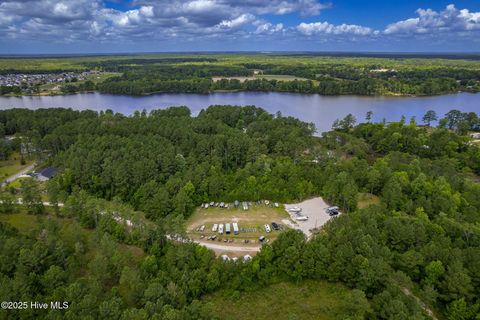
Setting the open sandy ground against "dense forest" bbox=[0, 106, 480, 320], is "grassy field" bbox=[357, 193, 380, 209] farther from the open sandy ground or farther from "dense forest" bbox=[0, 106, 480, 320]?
the open sandy ground

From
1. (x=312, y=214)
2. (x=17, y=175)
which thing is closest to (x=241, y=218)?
(x=312, y=214)

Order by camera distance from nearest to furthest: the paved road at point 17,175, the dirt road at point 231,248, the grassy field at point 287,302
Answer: the grassy field at point 287,302, the dirt road at point 231,248, the paved road at point 17,175

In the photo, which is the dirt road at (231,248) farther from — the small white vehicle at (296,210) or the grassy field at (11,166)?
the grassy field at (11,166)

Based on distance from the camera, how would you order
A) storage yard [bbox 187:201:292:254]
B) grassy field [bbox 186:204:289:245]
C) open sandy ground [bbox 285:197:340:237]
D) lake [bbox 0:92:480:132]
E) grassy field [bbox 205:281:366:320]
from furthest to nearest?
lake [bbox 0:92:480:132]
open sandy ground [bbox 285:197:340:237]
grassy field [bbox 186:204:289:245]
storage yard [bbox 187:201:292:254]
grassy field [bbox 205:281:366:320]

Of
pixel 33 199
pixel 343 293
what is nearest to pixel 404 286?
pixel 343 293

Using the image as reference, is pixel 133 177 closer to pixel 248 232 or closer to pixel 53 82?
pixel 248 232

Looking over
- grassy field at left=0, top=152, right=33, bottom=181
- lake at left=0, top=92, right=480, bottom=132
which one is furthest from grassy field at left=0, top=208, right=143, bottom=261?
lake at left=0, top=92, right=480, bottom=132

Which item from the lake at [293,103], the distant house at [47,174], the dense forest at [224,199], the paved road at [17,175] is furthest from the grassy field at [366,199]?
the paved road at [17,175]
